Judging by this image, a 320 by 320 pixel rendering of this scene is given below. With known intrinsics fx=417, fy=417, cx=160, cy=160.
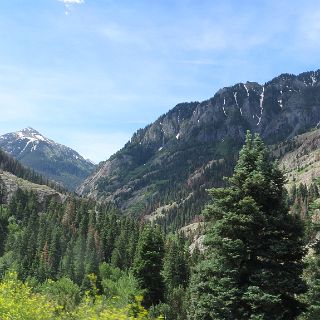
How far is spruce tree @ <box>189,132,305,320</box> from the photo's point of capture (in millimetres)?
25812

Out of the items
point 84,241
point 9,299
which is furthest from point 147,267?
point 84,241

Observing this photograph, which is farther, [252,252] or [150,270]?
[150,270]

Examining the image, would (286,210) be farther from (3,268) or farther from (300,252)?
(3,268)

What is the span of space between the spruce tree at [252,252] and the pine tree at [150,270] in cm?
2983

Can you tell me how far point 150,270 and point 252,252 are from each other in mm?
33877

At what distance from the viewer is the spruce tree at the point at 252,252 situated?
84.7 ft

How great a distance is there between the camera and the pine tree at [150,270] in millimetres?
58562

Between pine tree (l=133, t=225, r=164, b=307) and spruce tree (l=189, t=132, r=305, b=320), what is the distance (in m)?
29.8

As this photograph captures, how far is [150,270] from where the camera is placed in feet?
193

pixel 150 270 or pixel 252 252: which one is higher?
pixel 252 252

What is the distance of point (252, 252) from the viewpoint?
89.6ft

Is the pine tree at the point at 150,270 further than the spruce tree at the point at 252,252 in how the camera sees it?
Yes

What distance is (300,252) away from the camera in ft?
89.1

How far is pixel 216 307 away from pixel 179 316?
54.7 metres
